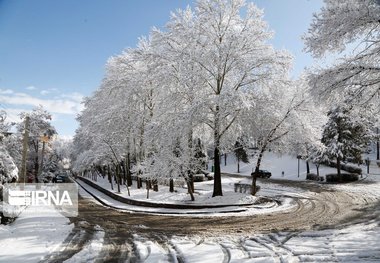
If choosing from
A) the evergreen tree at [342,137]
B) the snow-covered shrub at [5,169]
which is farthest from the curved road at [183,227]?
the evergreen tree at [342,137]

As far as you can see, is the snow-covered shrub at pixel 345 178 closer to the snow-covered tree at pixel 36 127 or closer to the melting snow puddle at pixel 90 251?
the melting snow puddle at pixel 90 251

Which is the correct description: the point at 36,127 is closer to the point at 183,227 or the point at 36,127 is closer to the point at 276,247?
the point at 183,227

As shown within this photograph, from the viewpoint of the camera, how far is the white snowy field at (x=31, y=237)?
930cm

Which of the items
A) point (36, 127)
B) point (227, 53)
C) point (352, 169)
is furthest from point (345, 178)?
point (36, 127)

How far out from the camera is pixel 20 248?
1010 centimetres

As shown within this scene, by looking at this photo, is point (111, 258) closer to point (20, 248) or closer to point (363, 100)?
point (20, 248)

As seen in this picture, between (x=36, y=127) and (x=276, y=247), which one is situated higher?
(x=36, y=127)

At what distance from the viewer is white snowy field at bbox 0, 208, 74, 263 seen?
9.30 metres

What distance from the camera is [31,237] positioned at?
463 inches

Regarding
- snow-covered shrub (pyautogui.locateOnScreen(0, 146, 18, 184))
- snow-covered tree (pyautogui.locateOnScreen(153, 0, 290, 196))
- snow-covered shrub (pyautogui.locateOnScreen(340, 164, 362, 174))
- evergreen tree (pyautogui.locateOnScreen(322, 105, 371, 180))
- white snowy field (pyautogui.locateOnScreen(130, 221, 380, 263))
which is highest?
snow-covered tree (pyautogui.locateOnScreen(153, 0, 290, 196))

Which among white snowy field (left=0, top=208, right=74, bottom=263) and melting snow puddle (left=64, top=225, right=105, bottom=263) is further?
white snowy field (left=0, top=208, right=74, bottom=263)

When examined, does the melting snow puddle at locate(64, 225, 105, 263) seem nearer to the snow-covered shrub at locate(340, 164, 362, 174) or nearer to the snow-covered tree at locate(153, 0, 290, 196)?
the snow-covered tree at locate(153, 0, 290, 196)

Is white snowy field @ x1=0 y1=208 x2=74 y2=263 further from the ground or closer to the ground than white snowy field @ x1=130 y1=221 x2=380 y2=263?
closer to the ground

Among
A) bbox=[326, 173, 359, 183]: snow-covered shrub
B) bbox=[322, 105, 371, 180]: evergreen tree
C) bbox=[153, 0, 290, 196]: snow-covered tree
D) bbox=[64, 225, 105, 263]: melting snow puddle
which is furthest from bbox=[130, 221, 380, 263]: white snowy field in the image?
bbox=[322, 105, 371, 180]: evergreen tree
